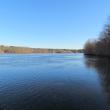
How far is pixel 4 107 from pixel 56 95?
14.0 feet

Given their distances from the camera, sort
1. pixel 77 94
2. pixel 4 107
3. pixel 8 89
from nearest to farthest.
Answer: pixel 4 107, pixel 77 94, pixel 8 89

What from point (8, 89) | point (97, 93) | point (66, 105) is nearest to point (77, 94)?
point (97, 93)

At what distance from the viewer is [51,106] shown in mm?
11055

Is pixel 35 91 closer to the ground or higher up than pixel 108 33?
closer to the ground

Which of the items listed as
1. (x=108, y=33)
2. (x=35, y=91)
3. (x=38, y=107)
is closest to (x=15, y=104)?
(x=38, y=107)

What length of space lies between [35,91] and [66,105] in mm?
4196

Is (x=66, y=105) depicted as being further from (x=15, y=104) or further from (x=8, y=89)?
(x=8, y=89)

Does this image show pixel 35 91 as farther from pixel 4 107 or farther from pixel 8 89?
pixel 4 107

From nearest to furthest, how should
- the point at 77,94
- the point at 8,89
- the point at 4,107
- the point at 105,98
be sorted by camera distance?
the point at 4,107
the point at 105,98
the point at 77,94
the point at 8,89

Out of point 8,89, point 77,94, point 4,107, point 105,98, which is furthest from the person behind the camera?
point 8,89

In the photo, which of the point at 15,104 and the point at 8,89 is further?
the point at 8,89

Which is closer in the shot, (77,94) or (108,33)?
(77,94)

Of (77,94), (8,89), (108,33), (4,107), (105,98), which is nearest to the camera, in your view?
(4,107)

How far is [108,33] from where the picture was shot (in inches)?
2483
